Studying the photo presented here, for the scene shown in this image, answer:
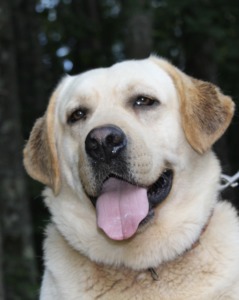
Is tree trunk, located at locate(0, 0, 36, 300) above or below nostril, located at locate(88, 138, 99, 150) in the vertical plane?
below

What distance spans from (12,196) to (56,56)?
9715mm

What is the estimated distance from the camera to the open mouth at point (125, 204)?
13.8 feet

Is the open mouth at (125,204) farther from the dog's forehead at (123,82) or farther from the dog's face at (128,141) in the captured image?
the dog's forehead at (123,82)

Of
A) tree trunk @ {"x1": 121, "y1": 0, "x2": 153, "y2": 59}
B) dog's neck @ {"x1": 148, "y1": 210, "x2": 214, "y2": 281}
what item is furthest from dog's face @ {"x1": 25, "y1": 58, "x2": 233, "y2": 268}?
tree trunk @ {"x1": 121, "y1": 0, "x2": 153, "y2": 59}

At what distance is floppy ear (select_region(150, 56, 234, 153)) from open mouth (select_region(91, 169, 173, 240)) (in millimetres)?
381

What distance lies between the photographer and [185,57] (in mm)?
11164

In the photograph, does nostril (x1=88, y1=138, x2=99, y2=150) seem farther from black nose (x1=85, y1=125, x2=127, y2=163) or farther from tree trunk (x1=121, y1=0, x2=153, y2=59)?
tree trunk (x1=121, y1=0, x2=153, y2=59)

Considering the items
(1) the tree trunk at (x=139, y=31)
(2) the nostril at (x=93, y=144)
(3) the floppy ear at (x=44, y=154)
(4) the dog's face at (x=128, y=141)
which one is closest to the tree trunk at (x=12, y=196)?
(1) the tree trunk at (x=139, y=31)

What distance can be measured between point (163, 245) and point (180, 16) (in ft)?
19.6

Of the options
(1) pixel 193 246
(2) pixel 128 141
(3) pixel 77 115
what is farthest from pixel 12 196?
(2) pixel 128 141

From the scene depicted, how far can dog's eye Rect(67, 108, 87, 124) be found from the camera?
4644mm

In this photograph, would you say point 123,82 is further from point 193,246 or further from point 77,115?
point 193,246

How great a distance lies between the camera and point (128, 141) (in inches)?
162

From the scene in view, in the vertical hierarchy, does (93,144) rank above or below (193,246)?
above
